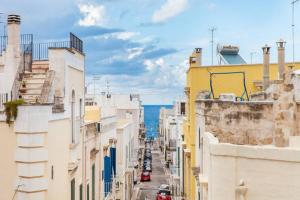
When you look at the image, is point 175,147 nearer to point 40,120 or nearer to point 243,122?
point 243,122

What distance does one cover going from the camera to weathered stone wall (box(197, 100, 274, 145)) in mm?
14461

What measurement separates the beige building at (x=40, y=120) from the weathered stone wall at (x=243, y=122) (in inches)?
190

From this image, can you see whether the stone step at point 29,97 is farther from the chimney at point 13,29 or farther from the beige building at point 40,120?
the chimney at point 13,29

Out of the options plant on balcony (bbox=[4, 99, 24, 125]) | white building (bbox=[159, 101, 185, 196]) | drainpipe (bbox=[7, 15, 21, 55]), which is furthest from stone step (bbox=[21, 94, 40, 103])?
white building (bbox=[159, 101, 185, 196])

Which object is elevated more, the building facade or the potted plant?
the building facade

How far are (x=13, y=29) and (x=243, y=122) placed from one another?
25.5 ft

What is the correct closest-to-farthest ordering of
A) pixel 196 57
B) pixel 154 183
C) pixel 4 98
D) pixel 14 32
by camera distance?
pixel 4 98, pixel 14 32, pixel 196 57, pixel 154 183

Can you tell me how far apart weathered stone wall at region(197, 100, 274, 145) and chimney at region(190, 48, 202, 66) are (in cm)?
922

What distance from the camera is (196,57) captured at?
2598cm

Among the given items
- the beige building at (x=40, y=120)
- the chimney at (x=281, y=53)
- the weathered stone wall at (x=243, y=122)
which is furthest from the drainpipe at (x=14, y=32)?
the chimney at (x=281, y=53)

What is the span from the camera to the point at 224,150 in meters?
9.95

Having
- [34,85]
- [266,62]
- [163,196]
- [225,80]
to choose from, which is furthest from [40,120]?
[163,196]

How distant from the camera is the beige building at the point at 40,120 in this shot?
13.0 m

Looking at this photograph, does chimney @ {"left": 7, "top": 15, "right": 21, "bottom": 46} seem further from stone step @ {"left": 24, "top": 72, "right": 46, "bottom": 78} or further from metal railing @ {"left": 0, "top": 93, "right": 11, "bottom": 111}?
metal railing @ {"left": 0, "top": 93, "right": 11, "bottom": 111}
